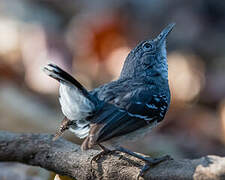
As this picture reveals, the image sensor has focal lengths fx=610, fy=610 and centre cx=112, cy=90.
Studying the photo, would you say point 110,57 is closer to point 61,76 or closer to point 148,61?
point 148,61

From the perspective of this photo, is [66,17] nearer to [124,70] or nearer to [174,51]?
[174,51]

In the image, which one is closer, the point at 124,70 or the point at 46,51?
the point at 124,70

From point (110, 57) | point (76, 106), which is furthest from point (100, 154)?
point (110, 57)

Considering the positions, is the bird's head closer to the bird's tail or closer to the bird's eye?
the bird's eye

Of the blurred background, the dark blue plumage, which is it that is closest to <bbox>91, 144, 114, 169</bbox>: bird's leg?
the dark blue plumage

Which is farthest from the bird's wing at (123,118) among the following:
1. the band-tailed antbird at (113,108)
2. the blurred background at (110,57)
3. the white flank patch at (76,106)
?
the blurred background at (110,57)

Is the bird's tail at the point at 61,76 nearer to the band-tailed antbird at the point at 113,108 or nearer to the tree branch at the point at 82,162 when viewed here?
the band-tailed antbird at the point at 113,108

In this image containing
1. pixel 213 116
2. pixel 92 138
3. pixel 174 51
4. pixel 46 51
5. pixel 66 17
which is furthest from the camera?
pixel 66 17

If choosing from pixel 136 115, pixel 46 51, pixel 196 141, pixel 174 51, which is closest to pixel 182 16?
pixel 174 51
